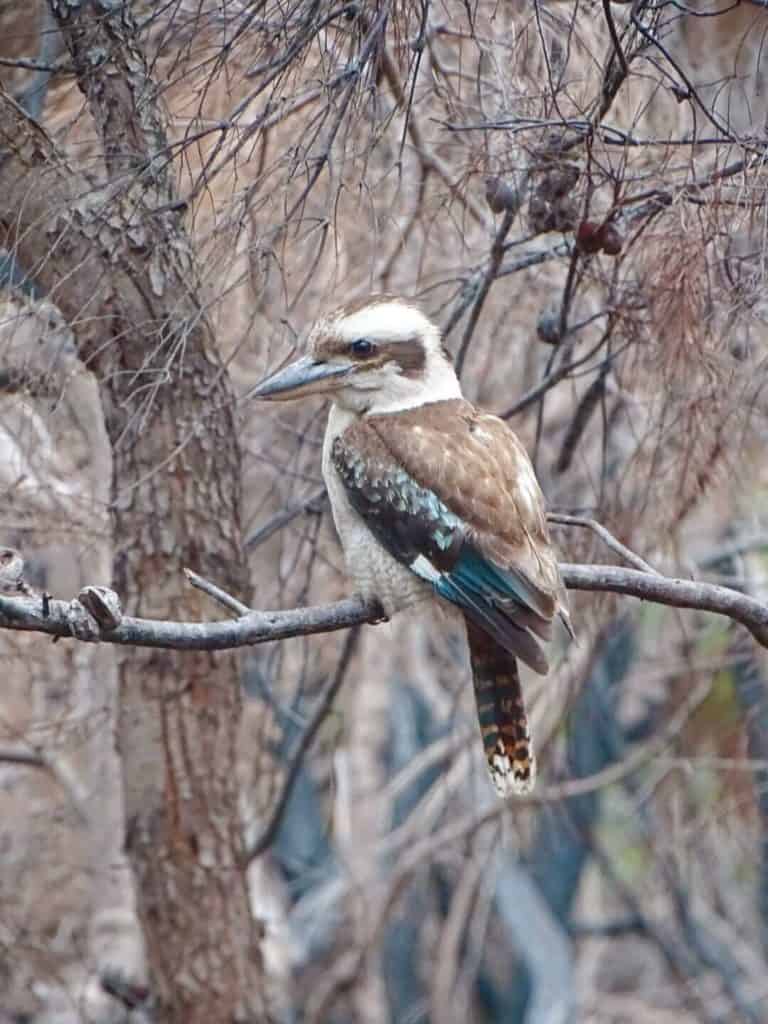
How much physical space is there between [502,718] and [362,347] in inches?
28.9

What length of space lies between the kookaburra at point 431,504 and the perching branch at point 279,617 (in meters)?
0.10

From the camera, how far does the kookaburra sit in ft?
9.76

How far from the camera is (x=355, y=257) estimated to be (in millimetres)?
3961

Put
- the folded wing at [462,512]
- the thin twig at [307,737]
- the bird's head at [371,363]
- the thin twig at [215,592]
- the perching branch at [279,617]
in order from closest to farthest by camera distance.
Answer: the perching branch at [279,617]
the thin twig at [215,592]
the folded wing at [462,512]
the bird's head at [371,363]
the thin twig at [307,737]

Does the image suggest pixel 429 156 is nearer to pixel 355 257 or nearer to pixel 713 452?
pixel 355 257

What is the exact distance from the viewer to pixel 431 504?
3.09 meters

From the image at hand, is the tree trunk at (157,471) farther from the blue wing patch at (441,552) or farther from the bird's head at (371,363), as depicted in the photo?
the blue wing patch at (441,552)

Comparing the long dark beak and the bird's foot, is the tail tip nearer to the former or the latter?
the bird's foot

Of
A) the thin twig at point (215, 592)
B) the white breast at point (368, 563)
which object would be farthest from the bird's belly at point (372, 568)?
the thin twig at point (215, 592)

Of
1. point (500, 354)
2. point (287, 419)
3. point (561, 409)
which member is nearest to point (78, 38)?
point (287, 419)

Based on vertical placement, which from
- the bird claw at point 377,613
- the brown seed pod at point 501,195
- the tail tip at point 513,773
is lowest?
the tail tip at point 513,773

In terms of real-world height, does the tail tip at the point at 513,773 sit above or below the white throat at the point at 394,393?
below

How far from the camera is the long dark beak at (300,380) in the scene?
311 cm

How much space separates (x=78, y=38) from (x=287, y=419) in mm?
1494
